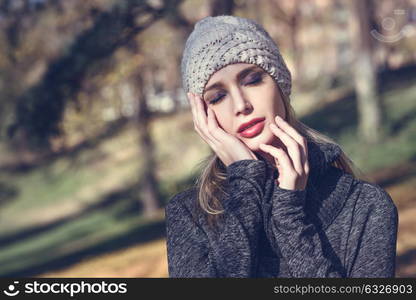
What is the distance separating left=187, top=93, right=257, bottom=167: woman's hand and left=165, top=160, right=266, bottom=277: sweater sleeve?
0.05 meters

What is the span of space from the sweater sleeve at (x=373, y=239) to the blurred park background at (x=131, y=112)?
4336 millimetres

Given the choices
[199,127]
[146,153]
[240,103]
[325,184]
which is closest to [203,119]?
[199,127]

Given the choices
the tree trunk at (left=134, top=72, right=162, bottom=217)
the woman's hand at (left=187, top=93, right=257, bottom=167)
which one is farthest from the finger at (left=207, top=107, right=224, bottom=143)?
the tree trunk at (left=134, top=72, right=162, bottom=217)

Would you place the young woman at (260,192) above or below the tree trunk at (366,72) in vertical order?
below

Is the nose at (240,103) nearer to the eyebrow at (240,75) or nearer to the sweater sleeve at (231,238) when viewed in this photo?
the eyebrow at (240,75)

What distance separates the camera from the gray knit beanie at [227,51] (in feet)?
9.68

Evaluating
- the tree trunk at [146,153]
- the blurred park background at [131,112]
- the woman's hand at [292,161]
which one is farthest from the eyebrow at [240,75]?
the tree trunk at [146,153]

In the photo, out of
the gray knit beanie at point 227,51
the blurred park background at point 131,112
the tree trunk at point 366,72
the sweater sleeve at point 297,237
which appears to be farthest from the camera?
the tree trunk at point 366,72

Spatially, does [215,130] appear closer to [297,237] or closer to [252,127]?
[252,127]

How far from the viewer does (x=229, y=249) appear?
8.93 ft

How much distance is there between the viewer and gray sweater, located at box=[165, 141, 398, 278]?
2.66 m

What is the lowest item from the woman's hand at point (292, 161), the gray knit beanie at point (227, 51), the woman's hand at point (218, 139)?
the woman's hand at point (292, 161)

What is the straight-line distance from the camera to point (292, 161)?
270 centimetres

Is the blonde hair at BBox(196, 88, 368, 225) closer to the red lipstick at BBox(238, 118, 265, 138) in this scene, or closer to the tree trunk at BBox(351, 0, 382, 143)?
the red lipstick at BBox(238, 118, 265, 138)
